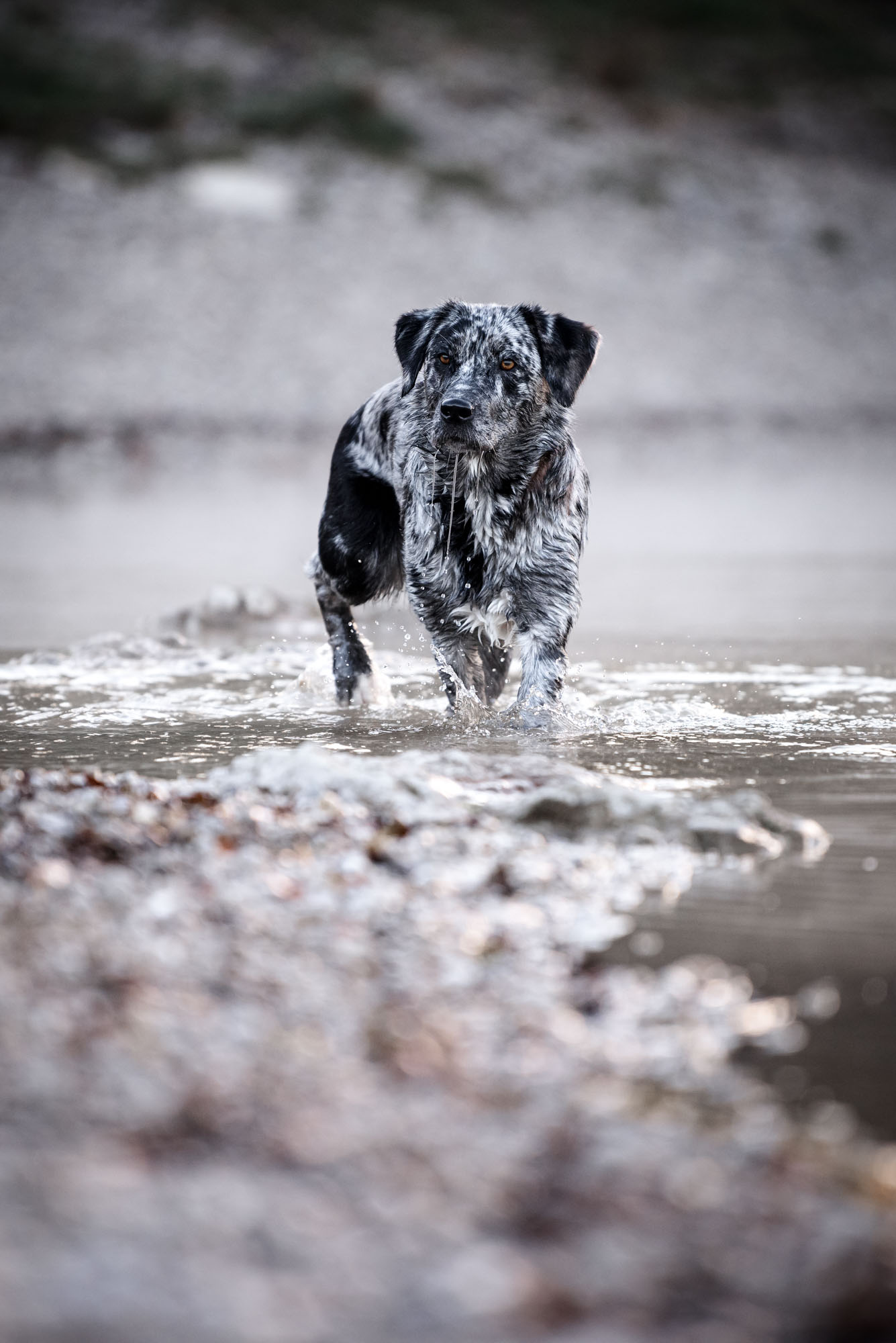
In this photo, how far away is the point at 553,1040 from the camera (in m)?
1.80

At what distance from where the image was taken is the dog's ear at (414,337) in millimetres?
4801

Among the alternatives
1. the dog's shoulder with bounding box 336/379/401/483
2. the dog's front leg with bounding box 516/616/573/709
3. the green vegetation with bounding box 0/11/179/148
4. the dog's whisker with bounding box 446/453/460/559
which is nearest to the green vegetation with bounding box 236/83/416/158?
the green vegetation with bounding box 0/11/179/148

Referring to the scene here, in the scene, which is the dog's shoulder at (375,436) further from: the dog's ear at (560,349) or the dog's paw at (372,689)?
the dog's paw at (372,689)

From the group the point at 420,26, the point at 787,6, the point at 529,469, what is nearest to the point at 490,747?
the point at 529,469

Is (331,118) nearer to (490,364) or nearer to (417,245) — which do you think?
(417,245)

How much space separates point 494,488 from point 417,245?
2316 cm

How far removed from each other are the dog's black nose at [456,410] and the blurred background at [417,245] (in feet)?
32.4

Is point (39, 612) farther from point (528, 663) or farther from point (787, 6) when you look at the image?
point (787, 6)

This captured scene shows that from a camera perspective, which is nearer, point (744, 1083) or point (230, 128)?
point (744, 1083)

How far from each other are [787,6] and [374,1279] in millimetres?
39691

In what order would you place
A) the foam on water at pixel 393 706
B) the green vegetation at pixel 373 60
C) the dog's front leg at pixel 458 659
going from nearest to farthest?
1. the foam on water at pixel 393 706
2. the dog's front leg at pixel 458 659
3. the green vegetation at pixel 373 60

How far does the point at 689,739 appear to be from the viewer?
4.09 metres

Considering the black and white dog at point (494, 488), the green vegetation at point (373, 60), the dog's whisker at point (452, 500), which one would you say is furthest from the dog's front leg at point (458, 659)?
the green vegetation at point (373, 60)

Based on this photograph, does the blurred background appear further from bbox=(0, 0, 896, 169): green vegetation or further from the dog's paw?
the dog's paw
